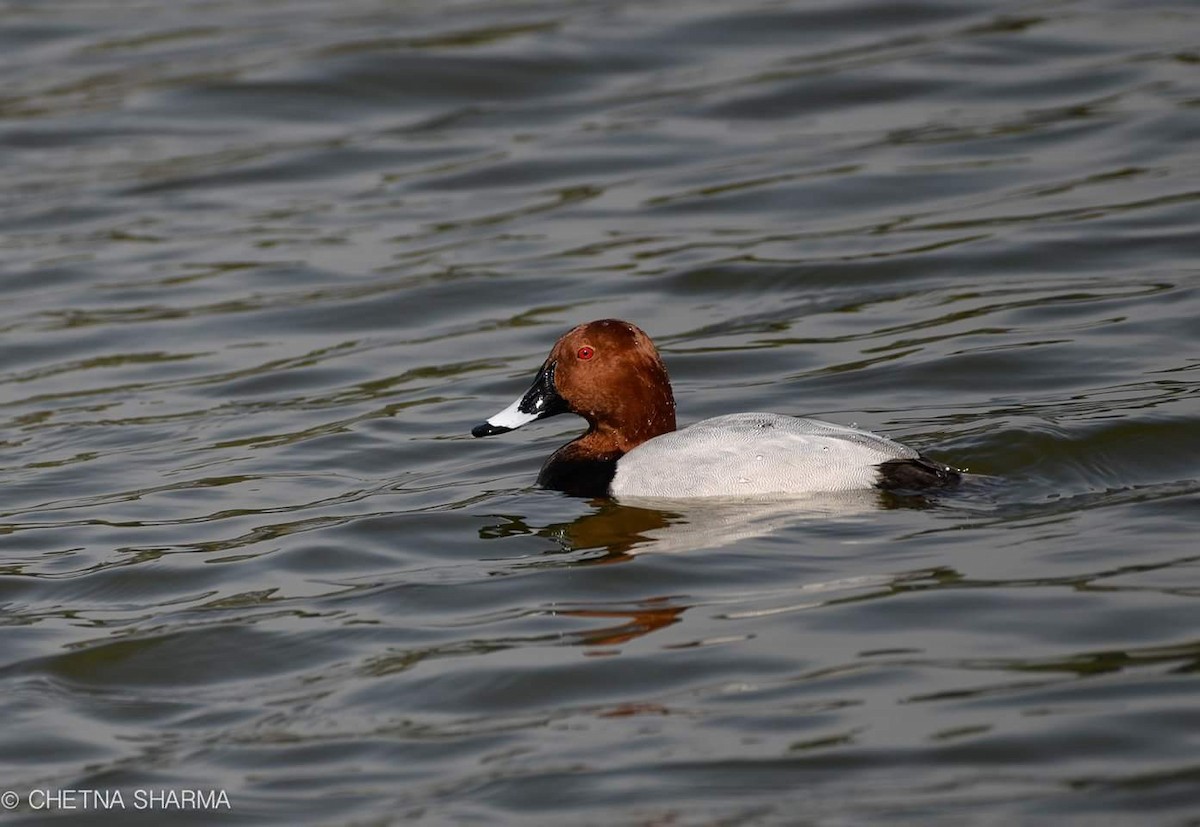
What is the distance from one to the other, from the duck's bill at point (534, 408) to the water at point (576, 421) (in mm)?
257

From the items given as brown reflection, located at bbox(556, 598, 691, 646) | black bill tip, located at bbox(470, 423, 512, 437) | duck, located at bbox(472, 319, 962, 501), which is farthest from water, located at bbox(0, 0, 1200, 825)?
black bill tip, located at bbox(470, 423, 512, 437)

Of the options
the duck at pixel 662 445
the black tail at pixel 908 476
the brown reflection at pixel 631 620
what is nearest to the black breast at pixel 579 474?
the duck at pixel 662 445

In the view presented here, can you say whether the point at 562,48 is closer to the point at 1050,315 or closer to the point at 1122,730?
the point at 1050,315

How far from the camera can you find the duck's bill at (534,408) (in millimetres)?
7305

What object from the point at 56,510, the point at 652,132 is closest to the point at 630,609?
the point at 56,510

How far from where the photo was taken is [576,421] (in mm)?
8727

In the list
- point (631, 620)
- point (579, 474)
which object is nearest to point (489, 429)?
point (579, 474)

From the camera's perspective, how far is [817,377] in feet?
28.2

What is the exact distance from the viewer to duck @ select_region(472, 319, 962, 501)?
6.50 m

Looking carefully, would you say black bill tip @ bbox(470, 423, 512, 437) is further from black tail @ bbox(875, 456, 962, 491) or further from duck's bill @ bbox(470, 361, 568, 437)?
black tail @ bbox(875, 456, 962, 491)

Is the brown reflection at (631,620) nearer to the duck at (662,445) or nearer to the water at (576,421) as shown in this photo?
the water at (576,421)

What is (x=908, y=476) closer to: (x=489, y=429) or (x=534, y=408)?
(x=534, y=408)

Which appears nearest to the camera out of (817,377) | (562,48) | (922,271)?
(817,377)

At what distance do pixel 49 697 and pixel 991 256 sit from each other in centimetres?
616
